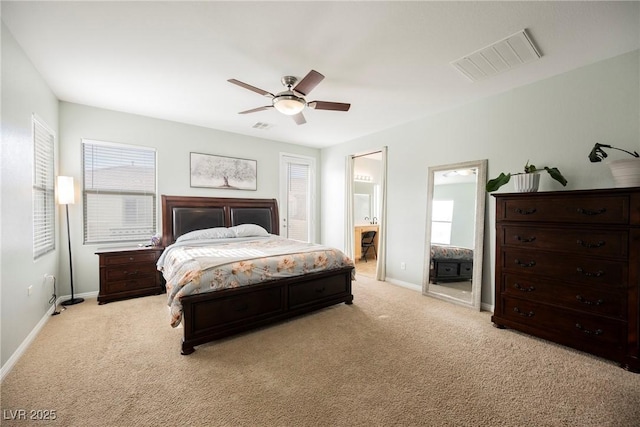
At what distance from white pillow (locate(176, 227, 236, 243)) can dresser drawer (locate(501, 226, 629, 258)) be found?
3.89 metres

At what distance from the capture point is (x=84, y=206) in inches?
149

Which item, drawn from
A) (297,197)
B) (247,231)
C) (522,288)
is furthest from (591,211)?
(297,197)

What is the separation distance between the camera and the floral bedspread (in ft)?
7.80

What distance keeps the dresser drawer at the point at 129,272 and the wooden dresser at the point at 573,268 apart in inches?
182

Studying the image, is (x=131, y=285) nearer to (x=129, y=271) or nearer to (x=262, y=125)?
(x=129, y=271)

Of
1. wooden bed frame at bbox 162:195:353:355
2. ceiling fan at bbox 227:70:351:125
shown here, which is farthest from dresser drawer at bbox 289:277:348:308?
ceiling fan at bbox 227:70:351:125

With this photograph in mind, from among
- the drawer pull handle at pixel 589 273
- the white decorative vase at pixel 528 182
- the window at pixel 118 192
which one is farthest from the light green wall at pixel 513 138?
the window at pixel 118 192

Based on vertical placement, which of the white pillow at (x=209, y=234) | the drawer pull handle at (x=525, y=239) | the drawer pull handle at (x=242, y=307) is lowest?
the drawer pull handle at (x=242, y=307)

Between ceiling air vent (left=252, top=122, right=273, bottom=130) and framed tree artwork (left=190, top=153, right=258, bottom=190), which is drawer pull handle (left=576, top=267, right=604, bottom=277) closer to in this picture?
ceiling air vent (left=252, top=122, right=273, bottom=130)

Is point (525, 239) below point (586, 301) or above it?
above

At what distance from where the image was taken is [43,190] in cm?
299

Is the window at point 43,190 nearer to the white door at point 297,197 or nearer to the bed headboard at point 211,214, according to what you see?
the bed headboard at point 211,214

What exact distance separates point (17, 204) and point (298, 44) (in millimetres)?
2879

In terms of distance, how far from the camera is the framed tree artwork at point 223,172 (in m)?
4.66
